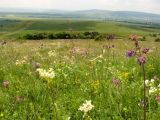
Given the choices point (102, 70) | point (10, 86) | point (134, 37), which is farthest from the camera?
point (102, 70)

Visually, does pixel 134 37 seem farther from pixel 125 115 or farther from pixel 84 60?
pixel 84 60

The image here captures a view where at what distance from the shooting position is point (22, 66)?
951 centimetres

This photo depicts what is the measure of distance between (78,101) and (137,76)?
235cm

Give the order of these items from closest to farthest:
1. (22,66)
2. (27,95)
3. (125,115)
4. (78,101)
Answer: (125,115) → (78,101) → (27,95) → (22,66)

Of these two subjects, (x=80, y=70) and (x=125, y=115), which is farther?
(x=80, y=70)

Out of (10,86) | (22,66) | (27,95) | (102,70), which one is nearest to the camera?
(27,95)

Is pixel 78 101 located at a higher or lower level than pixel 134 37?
lower

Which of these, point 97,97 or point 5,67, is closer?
point 97,97

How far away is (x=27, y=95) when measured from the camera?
635cm

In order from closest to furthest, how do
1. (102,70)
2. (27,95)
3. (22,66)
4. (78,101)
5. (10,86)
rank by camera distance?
(78,101) < (27,95) < (10,86) < (102,70) < (22,66)

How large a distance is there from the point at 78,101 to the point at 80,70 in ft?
9.03

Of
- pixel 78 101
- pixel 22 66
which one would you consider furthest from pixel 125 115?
pixel 22 66

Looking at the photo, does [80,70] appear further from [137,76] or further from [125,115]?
[125,115]

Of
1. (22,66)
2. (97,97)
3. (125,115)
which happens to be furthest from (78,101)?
(22,66)
